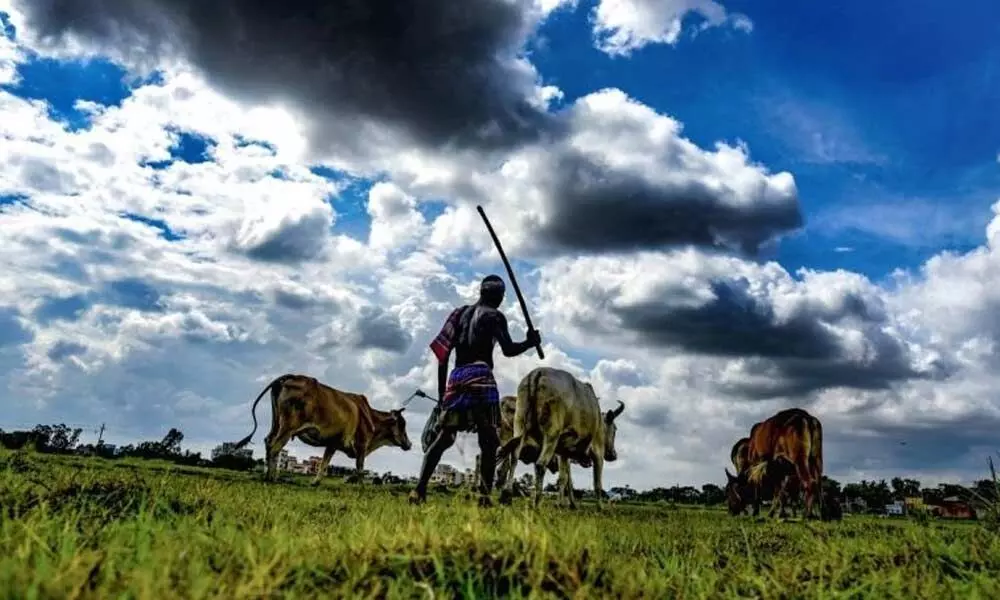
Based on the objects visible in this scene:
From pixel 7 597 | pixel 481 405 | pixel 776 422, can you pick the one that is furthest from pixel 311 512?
pixel 776 422

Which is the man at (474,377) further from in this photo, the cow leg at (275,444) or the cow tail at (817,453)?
the cow leg at (275,444)

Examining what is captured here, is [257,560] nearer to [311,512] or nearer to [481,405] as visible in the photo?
[311,512]

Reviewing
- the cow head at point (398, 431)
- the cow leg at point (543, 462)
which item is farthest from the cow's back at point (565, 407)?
the cow head at point (398, 431)

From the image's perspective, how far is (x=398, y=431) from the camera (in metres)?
23.6

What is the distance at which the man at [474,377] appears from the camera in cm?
868

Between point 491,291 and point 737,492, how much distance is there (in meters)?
13.9

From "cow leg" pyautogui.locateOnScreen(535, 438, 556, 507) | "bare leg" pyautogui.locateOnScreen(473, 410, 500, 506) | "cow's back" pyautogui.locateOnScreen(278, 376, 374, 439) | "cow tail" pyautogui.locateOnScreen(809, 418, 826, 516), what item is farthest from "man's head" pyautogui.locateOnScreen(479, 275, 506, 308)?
"cow's back" pyautogui.locateOnScreen(278, 376, 374, 439)

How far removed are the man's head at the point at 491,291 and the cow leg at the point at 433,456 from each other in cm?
158

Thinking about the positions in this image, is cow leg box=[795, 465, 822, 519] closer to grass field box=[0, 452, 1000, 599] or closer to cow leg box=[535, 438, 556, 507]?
cow leg box=[535, 438, 556, 507]

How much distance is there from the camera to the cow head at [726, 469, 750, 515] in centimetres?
1947

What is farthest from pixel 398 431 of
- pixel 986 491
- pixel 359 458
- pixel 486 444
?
pixel 986 491

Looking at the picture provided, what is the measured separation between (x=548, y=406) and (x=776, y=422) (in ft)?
21.6

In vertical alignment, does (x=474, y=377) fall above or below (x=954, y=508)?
above

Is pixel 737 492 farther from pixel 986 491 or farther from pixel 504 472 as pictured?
pixel 986 491
